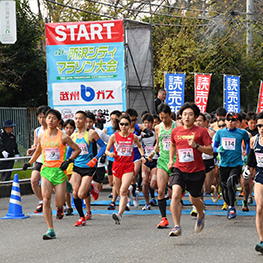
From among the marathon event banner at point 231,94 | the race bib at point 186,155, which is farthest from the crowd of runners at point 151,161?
the marathon event banner at point 231,94

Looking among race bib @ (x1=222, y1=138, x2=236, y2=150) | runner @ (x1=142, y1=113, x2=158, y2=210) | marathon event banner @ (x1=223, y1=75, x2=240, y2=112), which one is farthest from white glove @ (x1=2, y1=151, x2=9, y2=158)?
marathon event banner @ (x1=223, y1=75, x2=240, y2=112)

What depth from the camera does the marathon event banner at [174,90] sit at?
18.9 m

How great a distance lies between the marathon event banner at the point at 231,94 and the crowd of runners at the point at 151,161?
10.6 metres

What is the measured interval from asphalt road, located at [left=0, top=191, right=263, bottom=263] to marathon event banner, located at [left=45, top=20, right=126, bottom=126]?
594cm

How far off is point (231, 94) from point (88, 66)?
922cm

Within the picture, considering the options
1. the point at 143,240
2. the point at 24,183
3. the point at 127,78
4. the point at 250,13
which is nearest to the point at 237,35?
the point at 250,13

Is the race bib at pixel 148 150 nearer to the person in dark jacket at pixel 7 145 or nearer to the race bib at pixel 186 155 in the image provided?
the race bib at pixel 186 155

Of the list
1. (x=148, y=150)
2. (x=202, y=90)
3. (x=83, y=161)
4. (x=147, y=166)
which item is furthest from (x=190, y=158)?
(x=202, y=90)

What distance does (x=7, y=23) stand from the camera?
1578 centimetres

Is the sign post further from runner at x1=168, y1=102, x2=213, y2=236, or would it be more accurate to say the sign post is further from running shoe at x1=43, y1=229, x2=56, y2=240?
runner at x1=168, y1=102, x2=213, y2=236

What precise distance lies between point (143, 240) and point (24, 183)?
720 cm

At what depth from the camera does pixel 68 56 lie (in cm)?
1527

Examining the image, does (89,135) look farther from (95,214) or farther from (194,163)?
(194,163)

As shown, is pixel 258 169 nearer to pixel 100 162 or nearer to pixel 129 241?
pixel 129 241
